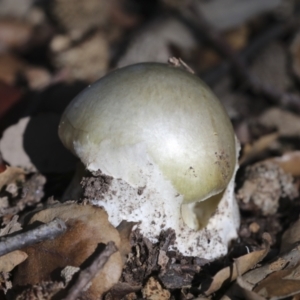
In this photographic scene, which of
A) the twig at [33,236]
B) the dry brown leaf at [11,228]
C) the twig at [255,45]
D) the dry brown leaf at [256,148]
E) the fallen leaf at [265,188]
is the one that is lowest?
the twig at [255,45]

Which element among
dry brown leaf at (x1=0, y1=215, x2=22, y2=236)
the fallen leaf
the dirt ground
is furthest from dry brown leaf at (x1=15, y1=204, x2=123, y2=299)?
the fallen leaf

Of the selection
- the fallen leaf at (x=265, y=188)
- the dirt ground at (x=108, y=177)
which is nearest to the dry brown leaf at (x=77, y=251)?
the dirt ground at (x=108, y=177)

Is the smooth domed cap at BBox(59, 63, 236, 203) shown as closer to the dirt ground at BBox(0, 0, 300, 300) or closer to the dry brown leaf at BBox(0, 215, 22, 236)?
the dirt ground at BBox(0, 0, 300, 300)

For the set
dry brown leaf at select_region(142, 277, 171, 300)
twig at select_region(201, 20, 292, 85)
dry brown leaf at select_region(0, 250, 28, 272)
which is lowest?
twig at select_region(201, 20, 292, 85)

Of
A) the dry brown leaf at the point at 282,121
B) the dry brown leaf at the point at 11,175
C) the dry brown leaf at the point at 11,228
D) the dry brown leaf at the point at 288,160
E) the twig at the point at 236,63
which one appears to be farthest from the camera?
the twig at the point at 236,63

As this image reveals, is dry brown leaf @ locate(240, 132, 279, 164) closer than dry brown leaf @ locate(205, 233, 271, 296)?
No

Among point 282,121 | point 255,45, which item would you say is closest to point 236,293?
point 282,121

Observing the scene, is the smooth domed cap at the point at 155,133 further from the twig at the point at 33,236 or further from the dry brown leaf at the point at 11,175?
the dry brown leaf at the point at 11,175
